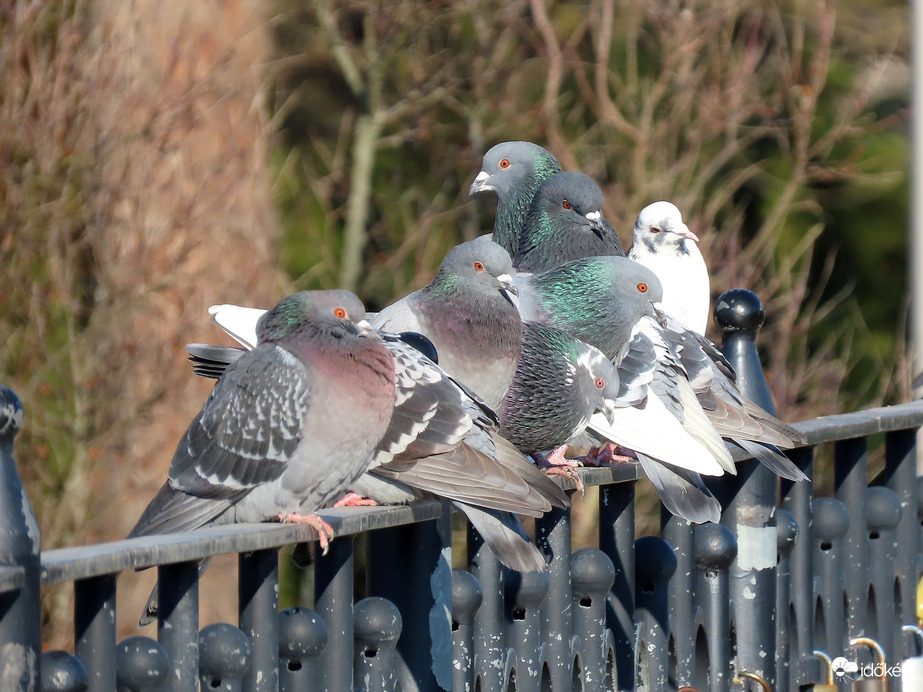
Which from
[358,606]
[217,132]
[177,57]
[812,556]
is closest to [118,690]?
[358,606]

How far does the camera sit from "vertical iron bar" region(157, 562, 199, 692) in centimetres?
179

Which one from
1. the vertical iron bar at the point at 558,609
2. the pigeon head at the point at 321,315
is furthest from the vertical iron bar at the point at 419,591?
the pigeon head at the point at 321,315

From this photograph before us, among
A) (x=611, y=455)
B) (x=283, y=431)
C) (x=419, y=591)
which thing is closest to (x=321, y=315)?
(x=283, y=431)

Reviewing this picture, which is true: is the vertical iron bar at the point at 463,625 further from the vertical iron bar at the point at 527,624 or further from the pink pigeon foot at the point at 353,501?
the pink pigeon foot at the point at 353,501

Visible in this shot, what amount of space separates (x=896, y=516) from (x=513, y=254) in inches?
53.1

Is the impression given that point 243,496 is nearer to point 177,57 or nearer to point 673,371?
point 673,371

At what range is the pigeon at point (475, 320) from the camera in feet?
9.89

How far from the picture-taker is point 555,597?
2443mm

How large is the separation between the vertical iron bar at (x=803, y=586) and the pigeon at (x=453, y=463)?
36.3 inches

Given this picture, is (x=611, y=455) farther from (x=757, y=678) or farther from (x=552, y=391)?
(x=757, y=678)

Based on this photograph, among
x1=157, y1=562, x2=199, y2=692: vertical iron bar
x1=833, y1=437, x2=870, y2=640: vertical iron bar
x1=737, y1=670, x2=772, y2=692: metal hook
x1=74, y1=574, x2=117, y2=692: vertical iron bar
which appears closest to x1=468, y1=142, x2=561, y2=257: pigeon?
x1=833, y1=437, x2=870, y2=640: vertical iron bar

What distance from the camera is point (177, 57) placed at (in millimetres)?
7477

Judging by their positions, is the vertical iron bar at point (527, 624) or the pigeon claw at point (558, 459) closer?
the vertical iron bar at point (527, 624)

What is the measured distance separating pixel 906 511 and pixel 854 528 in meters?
0.33
